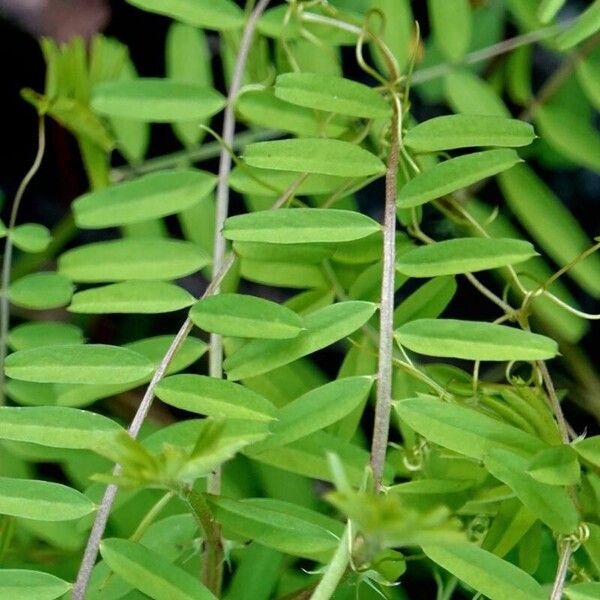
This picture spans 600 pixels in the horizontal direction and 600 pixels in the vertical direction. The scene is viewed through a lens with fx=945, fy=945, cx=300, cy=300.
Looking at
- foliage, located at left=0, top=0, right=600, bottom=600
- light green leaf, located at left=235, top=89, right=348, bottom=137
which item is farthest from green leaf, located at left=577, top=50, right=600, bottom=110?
light green leaf, located at left=235, top=89, right=348, bottom=137

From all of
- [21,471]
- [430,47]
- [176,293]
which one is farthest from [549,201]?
[21,471]

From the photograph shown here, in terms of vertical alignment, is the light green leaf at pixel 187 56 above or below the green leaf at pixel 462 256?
above

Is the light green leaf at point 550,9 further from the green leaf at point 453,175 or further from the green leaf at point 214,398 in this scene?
the green leaf at point 214,398

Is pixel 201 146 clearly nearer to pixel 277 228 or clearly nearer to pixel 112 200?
pixel 112 200

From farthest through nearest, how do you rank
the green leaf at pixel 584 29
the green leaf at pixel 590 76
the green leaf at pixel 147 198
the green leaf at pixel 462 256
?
the green leaf at pixel 590 76
the green leaf at pixel 147 198
the green leaf at pixel 584 29
the green leaf at pixel 462 256

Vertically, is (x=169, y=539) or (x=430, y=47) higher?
(x=430, y=47)

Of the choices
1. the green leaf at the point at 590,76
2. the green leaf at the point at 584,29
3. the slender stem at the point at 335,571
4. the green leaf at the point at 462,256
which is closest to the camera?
the slender stem at the point at 335,571

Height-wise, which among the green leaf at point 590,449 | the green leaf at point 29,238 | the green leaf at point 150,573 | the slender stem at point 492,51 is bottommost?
the green leaf at point 150,573

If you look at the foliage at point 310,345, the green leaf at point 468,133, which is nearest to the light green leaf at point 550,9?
the foliage at point 310,345

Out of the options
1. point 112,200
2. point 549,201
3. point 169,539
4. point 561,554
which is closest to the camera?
point 561,554

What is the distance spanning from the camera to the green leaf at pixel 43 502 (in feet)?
2.16

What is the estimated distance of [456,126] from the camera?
72cm

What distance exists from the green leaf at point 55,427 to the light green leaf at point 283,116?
0.33 meters

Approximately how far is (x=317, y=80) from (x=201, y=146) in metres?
0.38
